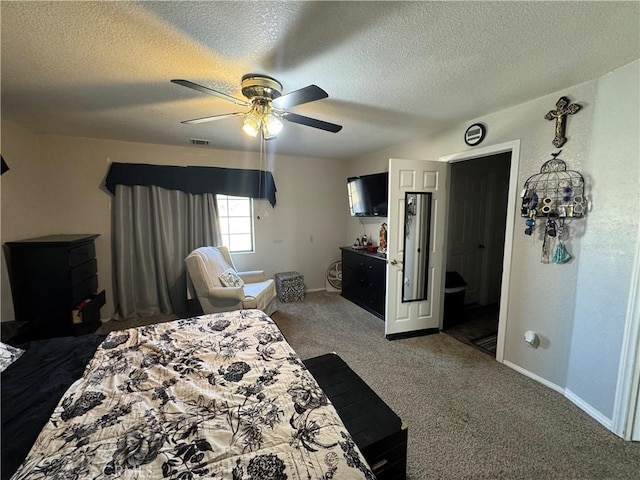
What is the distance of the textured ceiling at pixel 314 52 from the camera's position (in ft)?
4.01

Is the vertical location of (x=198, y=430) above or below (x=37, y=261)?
A: below

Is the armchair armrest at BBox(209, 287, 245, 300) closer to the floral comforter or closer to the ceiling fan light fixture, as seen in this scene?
the floral comforter

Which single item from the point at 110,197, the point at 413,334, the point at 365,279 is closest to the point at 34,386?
the point at 110,197

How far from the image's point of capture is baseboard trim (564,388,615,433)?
1802 mm

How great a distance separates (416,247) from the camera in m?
3.15

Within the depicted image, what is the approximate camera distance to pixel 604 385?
1842 millimetres

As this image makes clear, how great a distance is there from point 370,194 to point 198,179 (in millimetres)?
2494

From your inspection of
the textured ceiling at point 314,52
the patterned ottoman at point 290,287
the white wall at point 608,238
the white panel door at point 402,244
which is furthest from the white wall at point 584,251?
the patterned ottoman at point 290,287

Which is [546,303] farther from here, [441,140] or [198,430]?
[198,430]

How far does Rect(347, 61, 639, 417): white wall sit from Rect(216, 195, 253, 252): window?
3.43 meters

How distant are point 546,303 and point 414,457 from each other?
1668 millimetres

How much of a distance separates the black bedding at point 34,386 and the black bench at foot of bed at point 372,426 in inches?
49.1

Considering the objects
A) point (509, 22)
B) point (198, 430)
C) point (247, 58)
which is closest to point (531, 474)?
point (198, 430)

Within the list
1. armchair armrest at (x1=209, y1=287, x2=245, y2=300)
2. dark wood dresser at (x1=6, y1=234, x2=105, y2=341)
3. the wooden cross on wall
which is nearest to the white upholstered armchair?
armchair armrest at (x1=209, y1=287, x2=245, y2=300)
